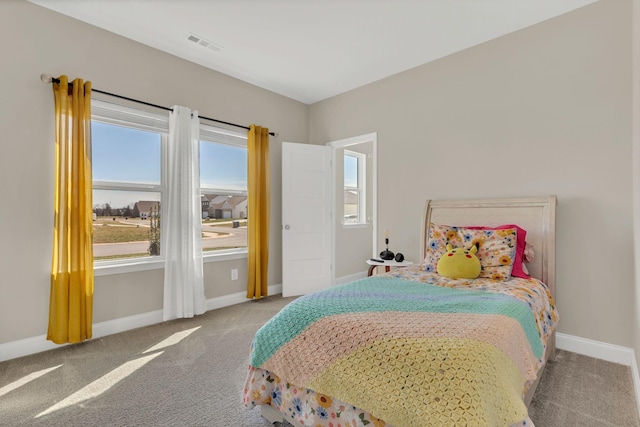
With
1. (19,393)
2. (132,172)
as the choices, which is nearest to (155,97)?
(132,172)

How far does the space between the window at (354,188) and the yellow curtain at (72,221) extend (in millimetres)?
3627

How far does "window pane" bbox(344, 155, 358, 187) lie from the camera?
5402 mm

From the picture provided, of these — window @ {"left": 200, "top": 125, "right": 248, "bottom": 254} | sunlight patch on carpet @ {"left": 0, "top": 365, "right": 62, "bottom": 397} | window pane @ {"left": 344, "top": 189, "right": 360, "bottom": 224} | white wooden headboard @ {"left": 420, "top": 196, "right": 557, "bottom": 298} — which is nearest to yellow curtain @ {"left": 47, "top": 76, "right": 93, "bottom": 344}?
sunlight patch on carpet @ {"left": 0, "top": 365, "right": 62, "bottom": 397}

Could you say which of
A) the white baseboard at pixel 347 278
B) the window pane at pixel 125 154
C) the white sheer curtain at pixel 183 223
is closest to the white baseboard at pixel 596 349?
the white baseboard at pixel 347 278

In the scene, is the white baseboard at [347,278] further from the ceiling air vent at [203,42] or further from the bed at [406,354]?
the ceiling air vent at [203,42]

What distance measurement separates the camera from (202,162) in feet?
12.1

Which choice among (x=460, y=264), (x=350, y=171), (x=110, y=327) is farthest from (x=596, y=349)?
(x=110, y=327)

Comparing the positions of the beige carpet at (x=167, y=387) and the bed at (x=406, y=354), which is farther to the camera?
the beige carpet at (x=167, y=387)

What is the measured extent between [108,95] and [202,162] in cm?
111

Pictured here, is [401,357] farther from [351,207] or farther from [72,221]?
[351,207]

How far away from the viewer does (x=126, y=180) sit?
3.05 m

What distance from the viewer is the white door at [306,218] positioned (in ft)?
13.5

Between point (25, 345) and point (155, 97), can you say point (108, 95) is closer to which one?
point (155, 97)

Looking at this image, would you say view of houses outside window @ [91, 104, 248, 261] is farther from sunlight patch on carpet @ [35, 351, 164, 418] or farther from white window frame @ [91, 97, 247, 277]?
sunlight patch on carpet @ [35, 351, 164, 418]
